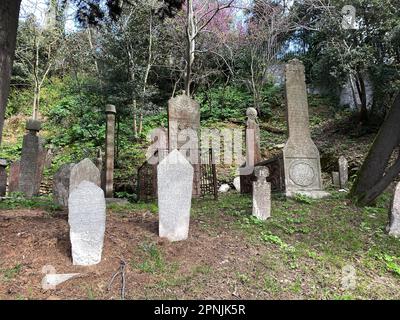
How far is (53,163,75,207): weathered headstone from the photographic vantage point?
24.4 ft

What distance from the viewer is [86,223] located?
3875 mm

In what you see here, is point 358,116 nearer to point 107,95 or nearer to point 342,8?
point 342,8

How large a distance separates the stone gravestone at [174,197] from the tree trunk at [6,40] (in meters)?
2.04

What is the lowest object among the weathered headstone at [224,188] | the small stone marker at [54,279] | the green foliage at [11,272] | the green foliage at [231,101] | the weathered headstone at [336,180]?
the small stone marker at [54,279]

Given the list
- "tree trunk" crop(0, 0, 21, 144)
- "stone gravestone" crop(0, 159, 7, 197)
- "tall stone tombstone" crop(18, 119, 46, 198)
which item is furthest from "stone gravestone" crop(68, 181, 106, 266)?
"stone gravestone" crop(0, 159, 7, 197)

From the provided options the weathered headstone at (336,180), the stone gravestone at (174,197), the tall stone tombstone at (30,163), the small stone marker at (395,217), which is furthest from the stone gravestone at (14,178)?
the small stone marker at (395,217)

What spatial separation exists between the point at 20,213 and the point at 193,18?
944 cm

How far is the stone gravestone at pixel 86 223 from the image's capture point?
3.78 m

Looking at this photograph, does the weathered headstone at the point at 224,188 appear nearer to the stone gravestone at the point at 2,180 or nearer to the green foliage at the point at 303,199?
the green foliage at the point at 303,199

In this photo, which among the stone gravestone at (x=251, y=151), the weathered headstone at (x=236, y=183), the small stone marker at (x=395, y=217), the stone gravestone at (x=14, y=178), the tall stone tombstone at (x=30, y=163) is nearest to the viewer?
the small stone marker at (x=395, y=217)

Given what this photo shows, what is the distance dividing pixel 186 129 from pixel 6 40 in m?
5.48

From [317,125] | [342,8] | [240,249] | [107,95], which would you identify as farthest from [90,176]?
[317,125]

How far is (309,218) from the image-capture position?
6250 millimetres
